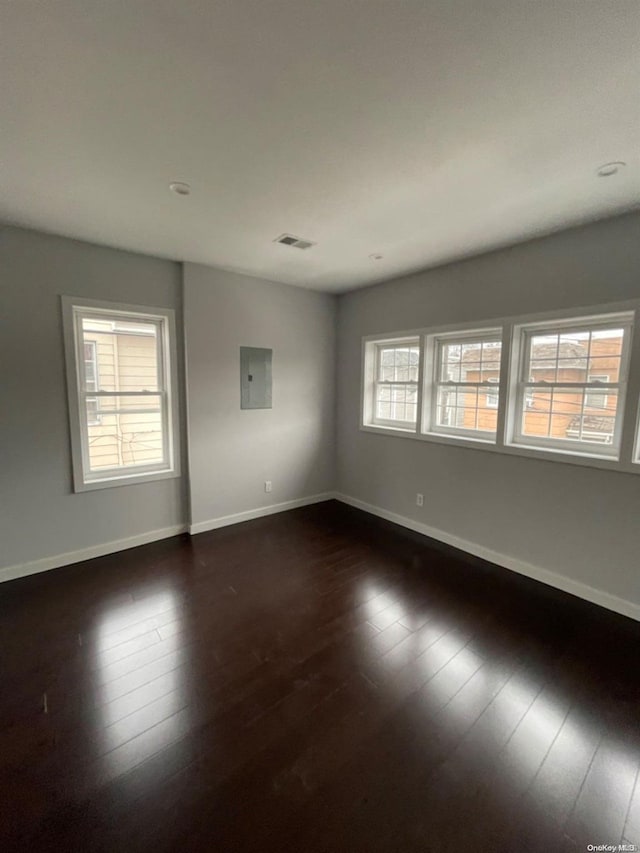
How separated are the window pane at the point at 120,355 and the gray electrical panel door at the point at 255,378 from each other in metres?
0.87

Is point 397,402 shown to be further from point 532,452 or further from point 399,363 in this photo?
point 532,452

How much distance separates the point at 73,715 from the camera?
5.43 ft

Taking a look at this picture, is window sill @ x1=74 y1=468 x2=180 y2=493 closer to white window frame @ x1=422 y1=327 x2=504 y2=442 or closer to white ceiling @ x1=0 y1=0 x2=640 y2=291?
white ceiling @ x1=0 y1=0 x2=640 y2=291

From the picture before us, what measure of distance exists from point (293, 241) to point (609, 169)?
205 centimetres

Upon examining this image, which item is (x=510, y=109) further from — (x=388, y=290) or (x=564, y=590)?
(x=564, y=590)

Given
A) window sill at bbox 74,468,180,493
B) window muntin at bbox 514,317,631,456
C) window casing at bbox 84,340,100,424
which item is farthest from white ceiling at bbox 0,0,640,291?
window sill at bbox 74,468,180,493

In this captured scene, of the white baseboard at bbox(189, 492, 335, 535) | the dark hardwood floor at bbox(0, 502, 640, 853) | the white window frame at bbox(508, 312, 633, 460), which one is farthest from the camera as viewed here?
the white baseboard at bbox(189, 492, 335, 535)

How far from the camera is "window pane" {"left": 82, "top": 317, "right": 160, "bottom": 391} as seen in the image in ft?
10.2

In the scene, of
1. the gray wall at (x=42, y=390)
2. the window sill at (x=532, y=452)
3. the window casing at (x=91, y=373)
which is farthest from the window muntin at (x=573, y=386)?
the window casing at (x=91, y=373)

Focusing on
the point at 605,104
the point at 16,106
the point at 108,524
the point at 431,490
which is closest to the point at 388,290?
the point at 431,490

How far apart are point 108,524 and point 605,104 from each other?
4219 millimetres

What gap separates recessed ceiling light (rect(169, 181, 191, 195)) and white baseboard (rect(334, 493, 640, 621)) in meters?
3.50

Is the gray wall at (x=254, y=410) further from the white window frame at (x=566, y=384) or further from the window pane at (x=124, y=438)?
the white window frame at (x=566, y=384)

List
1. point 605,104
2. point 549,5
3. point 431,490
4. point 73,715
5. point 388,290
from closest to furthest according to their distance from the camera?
1. point 549,5
2. point 605,104
3. point 73,715
4. point 431,490
5. point 388,290
